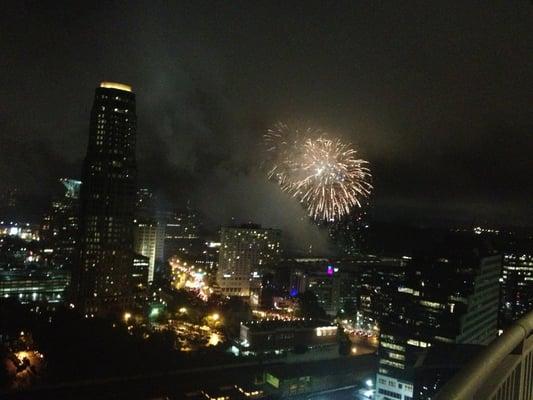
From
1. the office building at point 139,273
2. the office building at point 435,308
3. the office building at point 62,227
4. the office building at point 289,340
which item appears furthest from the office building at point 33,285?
the office building at point 435,308

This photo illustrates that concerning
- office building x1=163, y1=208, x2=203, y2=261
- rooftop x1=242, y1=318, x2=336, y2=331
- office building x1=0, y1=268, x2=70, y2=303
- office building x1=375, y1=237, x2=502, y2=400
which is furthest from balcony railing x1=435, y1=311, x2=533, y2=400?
office building x1=163, y1=208, x2=203, y2=261

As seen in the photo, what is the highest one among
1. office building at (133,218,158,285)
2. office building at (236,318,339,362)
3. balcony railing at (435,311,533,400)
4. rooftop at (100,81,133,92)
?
rooftop at (100,81,133,92)

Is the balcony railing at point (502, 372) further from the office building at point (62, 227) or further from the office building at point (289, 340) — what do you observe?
the office building at point (62, 227)

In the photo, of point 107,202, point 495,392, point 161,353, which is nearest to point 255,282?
point 107,202

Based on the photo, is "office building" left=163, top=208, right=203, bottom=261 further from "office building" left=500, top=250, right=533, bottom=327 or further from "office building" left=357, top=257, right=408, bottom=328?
"office building" left=500, top=250, right=533, bottom=327

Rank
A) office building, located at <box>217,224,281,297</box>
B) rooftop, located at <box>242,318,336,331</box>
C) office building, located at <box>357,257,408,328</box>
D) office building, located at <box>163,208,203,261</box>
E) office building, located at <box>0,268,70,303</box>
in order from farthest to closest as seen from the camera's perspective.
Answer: office building, located at <box>163,208,203,261</box> → office building, located at <box>217,224,281,297</box> → office building, located at <box>357,257,408,328</box> → office building, located at <box>0,268,70,303</box> → rooftop, located at <box>242,318,336,331</box>

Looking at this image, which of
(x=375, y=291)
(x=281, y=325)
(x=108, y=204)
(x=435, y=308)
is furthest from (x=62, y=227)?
(x=435, y=308)
